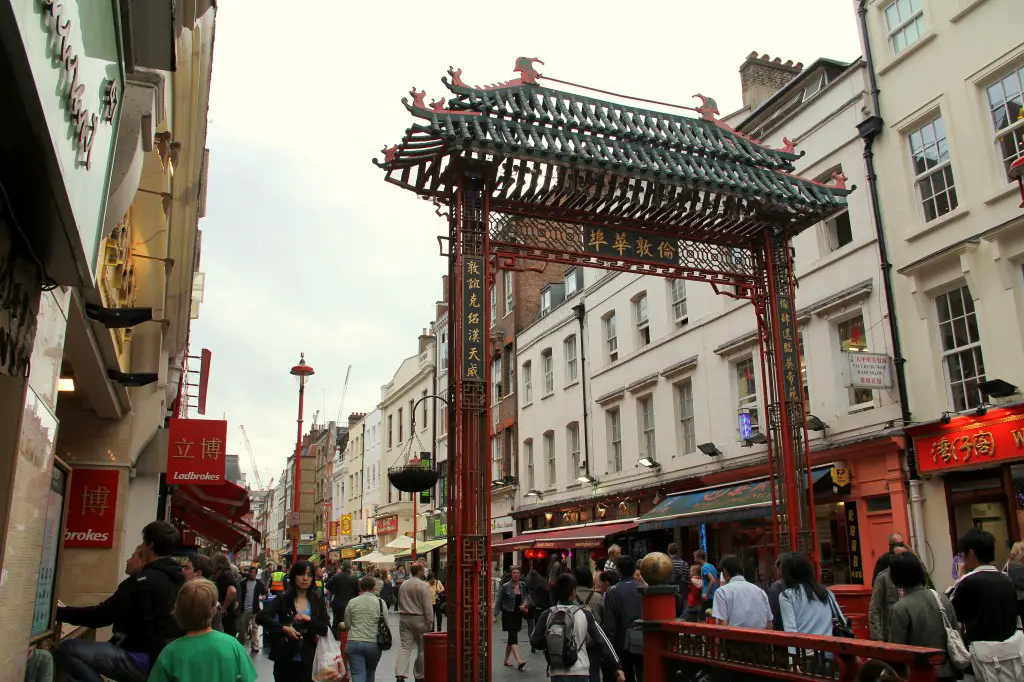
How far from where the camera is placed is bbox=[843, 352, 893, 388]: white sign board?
15.6 m

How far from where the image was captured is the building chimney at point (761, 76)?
75.2ft

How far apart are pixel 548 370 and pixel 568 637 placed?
78.0 feet

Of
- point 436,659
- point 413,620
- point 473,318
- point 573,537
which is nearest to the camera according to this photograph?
point 436,659

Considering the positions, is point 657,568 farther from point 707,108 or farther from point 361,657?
point 707,108

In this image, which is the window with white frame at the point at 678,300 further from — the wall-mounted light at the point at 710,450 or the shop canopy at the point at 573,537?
the shop canopy at the point at 573,537

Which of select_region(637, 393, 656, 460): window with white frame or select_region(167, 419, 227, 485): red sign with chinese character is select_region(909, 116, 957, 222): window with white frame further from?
select_region(167, 419, 227, 485): red sign with chinese character

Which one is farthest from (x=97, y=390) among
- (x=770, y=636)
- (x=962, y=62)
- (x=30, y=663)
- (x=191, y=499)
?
(x=962, y=62)

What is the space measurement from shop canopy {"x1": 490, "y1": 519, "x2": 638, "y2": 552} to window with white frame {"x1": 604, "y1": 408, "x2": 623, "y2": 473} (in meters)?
2.01

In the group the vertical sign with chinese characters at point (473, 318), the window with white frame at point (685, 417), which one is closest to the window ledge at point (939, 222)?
the window with white frame at point (685, 417)

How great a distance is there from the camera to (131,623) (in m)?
5.67

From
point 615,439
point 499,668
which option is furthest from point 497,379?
point 499,668

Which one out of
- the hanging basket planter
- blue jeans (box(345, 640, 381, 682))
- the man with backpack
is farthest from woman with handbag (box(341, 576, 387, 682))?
the hanging basket planter

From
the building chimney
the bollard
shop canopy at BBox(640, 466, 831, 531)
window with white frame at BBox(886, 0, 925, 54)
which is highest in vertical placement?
the building chimney

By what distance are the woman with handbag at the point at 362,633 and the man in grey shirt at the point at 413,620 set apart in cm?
203
